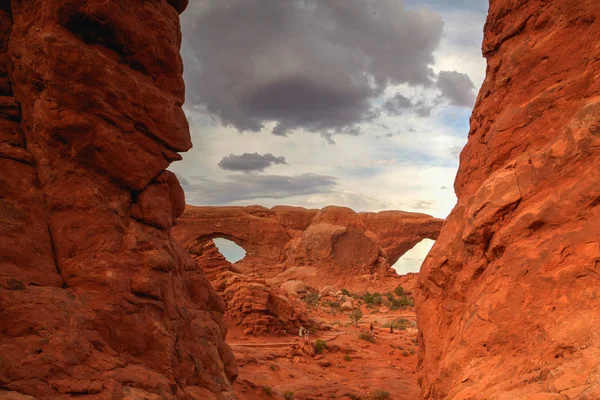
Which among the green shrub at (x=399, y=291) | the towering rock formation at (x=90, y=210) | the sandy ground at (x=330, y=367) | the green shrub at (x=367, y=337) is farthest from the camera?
the green shrub at (x=399, y=291)

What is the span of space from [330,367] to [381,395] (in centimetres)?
374

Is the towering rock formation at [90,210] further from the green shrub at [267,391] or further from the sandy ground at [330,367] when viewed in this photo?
the sandy ground at [330,367]

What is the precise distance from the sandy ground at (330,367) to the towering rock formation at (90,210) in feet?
17.0

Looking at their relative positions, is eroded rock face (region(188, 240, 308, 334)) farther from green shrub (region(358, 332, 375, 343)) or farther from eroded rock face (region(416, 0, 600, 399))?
eroded rock face (region(416, 0, 600, 399))

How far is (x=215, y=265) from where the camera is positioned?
80.3 feet

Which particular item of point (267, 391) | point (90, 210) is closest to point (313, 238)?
point (267, 391)

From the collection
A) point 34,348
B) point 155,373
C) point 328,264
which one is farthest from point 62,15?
point 328,264

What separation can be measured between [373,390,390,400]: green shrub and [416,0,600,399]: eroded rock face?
590cm

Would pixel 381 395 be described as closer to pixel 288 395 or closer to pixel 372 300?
pixel 288 395

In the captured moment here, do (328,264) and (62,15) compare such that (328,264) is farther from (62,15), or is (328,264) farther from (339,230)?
(62,15)

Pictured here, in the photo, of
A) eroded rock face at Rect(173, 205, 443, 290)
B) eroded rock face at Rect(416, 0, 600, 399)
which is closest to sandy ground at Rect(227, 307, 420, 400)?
eroded rock face at Rect(416, 0, 600, 399)

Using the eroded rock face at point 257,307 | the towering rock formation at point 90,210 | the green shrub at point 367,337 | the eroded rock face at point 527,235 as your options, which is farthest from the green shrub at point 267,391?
the green shrub at point 367,337

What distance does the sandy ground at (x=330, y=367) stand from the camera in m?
12.3

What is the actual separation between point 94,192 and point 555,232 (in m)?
5.85
